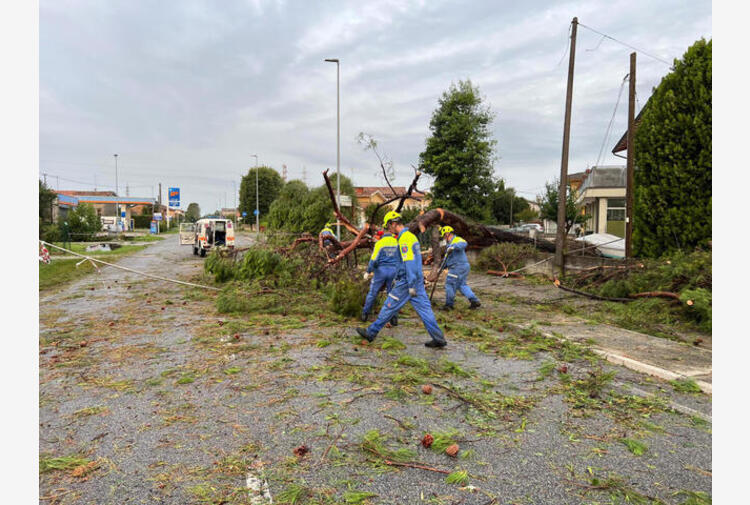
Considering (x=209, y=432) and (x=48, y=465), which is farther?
(x=209, y=432)

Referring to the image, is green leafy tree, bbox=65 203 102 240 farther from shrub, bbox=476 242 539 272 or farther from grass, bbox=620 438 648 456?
grass, bbox=620 438 648 456

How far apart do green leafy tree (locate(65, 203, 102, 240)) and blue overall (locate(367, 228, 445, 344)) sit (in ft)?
115

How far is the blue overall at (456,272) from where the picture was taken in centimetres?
951

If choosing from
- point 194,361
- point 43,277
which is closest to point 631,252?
point 194,361

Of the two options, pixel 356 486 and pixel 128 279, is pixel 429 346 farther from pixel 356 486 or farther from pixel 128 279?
pixel 128 279

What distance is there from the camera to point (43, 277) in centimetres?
1406

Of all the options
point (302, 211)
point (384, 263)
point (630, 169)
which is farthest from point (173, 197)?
point (384, 263)

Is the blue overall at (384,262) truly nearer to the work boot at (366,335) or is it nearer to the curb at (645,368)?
the work boot at (366,335)

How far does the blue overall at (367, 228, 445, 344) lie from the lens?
6250 millimetres

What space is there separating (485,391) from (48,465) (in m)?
3.70

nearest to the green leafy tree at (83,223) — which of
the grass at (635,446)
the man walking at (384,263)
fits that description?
the man walking at (384,263)

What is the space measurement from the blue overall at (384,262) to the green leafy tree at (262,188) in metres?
58.5

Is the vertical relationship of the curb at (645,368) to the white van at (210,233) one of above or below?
below

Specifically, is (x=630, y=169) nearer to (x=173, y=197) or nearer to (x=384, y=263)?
(x=384, y=263)
